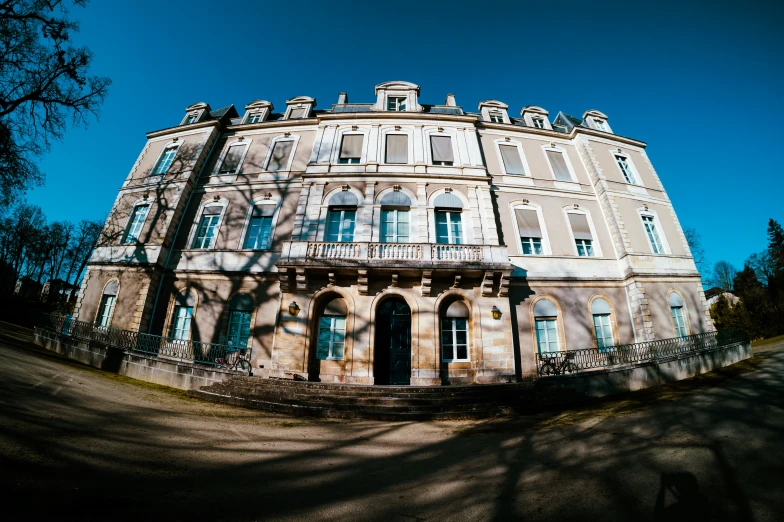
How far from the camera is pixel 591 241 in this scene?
47.5ft

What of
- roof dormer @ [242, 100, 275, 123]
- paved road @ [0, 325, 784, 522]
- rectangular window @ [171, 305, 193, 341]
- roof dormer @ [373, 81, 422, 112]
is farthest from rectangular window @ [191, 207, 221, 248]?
Answer: roof dormer @ [373, 81, 422, 112]

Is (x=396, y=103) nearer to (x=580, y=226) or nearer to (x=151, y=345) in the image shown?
(x=580, y=226)

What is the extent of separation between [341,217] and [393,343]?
5.82 m

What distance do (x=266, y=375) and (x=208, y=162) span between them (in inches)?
472

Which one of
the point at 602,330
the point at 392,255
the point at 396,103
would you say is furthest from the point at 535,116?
the point at 392,255

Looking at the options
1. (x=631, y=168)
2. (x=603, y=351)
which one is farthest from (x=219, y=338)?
(x=631, y=168)

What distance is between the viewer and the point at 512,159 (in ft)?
52.6

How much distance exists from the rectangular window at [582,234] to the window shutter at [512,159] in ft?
11.0

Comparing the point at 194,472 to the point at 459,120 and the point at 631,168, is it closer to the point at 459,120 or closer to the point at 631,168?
the point at 459,120

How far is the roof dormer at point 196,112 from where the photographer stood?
1820 cm

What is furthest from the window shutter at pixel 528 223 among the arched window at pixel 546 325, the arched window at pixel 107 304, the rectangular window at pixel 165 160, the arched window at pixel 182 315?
the arched window at pixel 107 304

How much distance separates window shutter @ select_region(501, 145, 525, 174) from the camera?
15.7 metres

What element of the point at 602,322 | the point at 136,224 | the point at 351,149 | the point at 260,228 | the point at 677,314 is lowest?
the point at 602,322

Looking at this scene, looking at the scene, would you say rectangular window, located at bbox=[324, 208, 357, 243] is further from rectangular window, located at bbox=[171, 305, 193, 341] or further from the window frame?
the window frame
